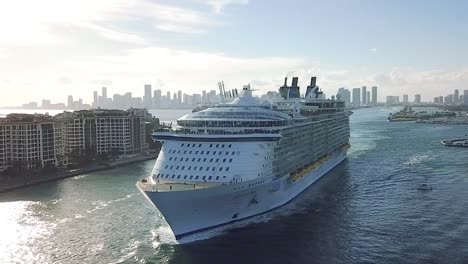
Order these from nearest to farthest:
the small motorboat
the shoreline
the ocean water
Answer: the ocean water < the small motorboat < the shoreline

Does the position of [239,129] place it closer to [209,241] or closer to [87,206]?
[209,241]

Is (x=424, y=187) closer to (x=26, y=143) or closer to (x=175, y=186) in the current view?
(x=175, y=186)

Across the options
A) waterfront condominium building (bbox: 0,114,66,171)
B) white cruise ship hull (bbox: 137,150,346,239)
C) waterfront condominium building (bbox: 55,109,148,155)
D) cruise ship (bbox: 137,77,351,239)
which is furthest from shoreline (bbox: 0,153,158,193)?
white cruise ship hull (bbox: 137,150,346,239)

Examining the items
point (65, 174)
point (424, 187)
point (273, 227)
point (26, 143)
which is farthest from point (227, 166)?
point (26, 143)

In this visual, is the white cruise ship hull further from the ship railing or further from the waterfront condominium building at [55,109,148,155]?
the waterfront condominium building at [55,109,148,155]

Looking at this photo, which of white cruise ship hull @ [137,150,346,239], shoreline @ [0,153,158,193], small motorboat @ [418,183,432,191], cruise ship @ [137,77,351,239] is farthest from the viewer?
shoreline @ [0,153,158,193]

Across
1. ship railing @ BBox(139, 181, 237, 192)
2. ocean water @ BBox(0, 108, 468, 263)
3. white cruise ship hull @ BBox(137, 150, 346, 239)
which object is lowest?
ocean water @ BBox(0, 108, 468, 263)
